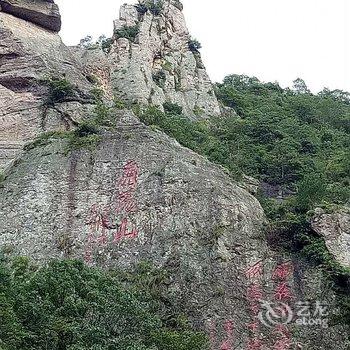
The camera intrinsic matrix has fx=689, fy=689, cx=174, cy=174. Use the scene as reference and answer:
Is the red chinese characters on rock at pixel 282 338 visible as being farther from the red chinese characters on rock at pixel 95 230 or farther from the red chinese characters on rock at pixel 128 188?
the red chinese characters on rock at pixel 128 188

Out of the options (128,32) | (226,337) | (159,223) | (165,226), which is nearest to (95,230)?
(159,223)

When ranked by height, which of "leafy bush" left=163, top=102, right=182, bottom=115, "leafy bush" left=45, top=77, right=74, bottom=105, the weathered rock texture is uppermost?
"leafy bush" left=163, top=102, right=182, bottom=115

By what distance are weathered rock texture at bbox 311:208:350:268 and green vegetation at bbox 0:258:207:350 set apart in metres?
5.75

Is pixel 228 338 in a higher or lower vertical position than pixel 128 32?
lower

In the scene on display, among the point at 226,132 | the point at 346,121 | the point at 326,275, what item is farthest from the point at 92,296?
the point at 346,121

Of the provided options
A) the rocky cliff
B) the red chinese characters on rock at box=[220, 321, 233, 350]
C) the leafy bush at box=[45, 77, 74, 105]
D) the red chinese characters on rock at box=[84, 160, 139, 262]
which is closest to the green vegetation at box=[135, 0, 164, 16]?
the leafy bush at box=[45, 77, 74, 105]

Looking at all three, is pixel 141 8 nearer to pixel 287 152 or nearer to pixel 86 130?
→ pixel 287 152

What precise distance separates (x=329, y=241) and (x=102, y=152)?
7.19 meters

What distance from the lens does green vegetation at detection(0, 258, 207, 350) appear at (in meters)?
12.5

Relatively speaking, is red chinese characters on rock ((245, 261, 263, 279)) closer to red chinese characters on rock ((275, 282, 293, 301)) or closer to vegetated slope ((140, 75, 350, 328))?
red chinese characters on rock ((275, 282, 293, 301))

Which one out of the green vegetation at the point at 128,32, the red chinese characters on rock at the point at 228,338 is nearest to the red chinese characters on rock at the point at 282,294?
the red chinese characters on rock at the point at 228,338

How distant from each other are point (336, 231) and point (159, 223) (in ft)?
15.8

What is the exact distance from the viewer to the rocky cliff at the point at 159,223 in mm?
16312

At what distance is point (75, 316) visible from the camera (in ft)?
43.0
